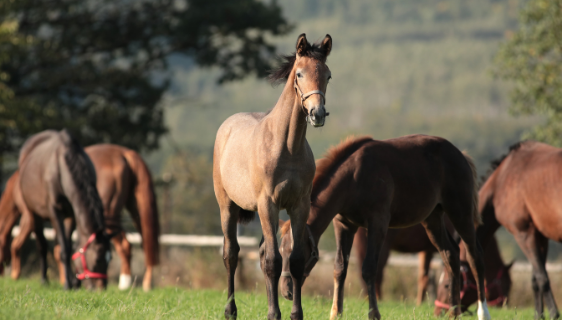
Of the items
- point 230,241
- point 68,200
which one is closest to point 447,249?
point 230,241

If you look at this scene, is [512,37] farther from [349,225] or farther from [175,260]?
[349,225]

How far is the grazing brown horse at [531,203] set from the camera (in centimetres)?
795

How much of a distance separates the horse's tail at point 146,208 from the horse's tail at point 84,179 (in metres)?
2.08

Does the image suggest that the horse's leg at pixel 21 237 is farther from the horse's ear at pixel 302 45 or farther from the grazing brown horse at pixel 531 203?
the grazing brown horse at pixel 531 203

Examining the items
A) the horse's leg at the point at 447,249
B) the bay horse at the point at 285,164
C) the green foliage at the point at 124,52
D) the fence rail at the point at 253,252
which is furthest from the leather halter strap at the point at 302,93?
the green foliage at the point at 124,52

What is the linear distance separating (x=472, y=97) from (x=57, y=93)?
635ft

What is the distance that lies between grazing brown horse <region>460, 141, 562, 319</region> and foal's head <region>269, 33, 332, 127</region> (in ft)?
14.4

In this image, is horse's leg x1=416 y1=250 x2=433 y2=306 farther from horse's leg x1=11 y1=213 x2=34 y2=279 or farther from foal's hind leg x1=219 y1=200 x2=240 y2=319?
horse's leg x1=11 y1=213 x2=34 y2=279

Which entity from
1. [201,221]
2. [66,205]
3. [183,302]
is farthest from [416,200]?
[201,221]

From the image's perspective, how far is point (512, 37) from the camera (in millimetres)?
17562

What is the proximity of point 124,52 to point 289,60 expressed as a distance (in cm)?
1636

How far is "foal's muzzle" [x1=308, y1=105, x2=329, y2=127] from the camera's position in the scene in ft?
15.0

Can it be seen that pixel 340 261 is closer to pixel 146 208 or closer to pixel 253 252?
pixel 146 208

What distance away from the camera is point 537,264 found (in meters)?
8.16
